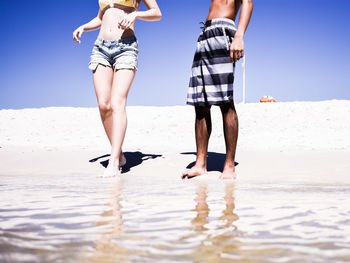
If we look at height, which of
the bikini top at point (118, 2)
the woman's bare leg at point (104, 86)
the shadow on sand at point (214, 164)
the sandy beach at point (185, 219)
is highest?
the bikini top at point (118, 2)

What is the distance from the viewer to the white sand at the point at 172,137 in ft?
11.7

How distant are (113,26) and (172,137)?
5008mm

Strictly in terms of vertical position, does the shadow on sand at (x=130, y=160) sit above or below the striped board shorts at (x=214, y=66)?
below

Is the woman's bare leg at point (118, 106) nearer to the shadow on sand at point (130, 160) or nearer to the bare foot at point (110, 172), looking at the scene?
the bare foot at point (110, 172)

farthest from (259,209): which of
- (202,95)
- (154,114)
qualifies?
(154,114)

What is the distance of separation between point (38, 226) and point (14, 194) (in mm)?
795

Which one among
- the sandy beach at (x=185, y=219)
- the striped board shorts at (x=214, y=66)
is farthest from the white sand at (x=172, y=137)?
the striped board shorts at (x=214, y=66)

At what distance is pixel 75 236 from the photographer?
0.98 meters

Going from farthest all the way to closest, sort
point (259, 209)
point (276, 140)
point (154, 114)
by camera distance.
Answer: point (154, 114)
point (276, 140)
point (259, 209)

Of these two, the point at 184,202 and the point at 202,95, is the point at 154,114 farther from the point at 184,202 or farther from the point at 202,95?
the point at 184,202

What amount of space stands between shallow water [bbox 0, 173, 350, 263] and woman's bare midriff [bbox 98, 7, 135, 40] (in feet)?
6.18

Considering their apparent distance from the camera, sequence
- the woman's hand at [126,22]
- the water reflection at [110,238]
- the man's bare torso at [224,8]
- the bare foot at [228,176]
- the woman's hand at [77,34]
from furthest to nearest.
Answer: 1. the woman's hand at [77,34]
2. the woman's hand at [126,22]
3. the man's bare torso at [224,8]
4. the bare foot at [228,176]
5. the water reflection at [110,238]

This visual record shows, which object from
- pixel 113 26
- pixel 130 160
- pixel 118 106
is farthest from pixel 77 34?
pixel 130 160

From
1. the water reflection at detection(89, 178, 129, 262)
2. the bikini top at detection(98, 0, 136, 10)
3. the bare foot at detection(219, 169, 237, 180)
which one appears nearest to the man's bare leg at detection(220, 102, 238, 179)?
the bare foot at detection(219, 169, 237, 180)
